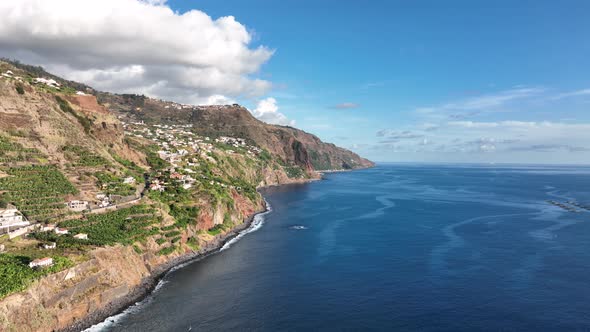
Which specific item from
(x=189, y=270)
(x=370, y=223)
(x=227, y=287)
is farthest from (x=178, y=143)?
(x=227, y=287)

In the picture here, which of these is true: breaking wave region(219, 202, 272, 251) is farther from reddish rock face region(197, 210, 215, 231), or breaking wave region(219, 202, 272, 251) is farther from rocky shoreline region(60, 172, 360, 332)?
reddish rock face region(197, 210, 215, 231)

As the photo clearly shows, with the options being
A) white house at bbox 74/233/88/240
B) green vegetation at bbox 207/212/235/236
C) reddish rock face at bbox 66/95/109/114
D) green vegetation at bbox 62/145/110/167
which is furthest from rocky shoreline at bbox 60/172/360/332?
reddish rock face at bbox 66/95/109/114

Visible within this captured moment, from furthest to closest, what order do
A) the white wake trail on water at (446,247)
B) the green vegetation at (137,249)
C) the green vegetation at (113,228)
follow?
the white wake trail on water at (446,247)
the green vegetation at (137,249)
the green vegetation at (113,228)

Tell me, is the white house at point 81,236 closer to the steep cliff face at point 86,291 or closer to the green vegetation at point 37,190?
the steep cliff face at point 86,291

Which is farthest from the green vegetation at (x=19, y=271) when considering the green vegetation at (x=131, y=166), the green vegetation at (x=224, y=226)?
the green vegetation at (x=131, y=166)

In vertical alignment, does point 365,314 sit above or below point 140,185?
below

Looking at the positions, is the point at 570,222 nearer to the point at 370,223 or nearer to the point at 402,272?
the point at 370,223

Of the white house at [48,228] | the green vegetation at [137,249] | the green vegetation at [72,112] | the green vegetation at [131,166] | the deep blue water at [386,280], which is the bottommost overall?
the deep blue water at [386,280]
